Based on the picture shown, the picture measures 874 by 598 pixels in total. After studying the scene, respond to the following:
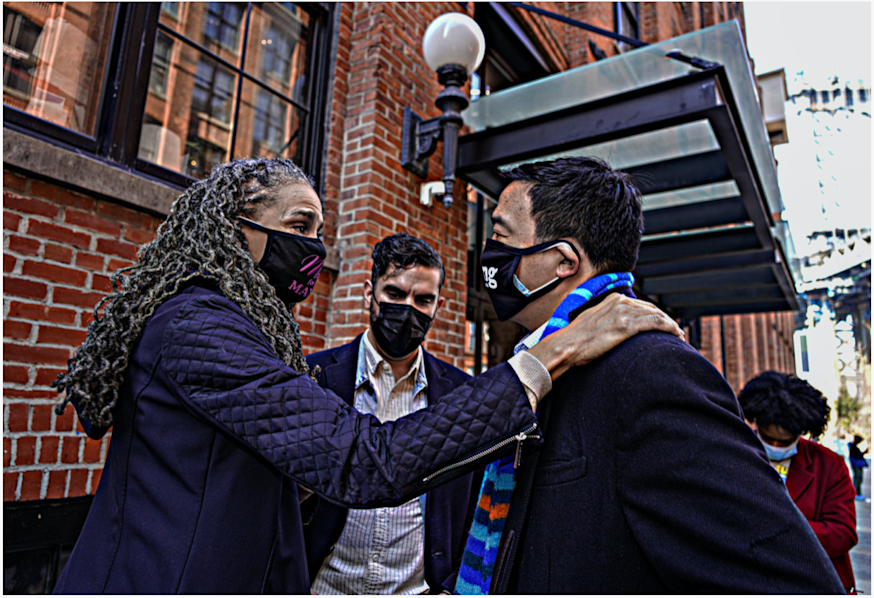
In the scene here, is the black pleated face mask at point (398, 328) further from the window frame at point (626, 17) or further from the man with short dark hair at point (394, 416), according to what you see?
the window frame at point (626, 17)

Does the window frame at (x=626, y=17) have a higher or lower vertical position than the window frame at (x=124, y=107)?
higher

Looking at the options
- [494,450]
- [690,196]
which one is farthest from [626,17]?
[494,450]

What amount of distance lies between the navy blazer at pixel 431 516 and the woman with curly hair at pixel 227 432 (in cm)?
59

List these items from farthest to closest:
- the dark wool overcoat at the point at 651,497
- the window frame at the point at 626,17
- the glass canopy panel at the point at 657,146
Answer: the window frame at the point at 626,17
the glass canopy panel at the point at 657,146
the dark wool overcoat at the point at 651,497

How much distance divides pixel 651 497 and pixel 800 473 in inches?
111

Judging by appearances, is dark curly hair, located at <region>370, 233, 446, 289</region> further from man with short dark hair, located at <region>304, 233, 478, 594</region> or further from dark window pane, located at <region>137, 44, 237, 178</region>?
dark window pane, located at <region>137, 44, 237, 178</region>

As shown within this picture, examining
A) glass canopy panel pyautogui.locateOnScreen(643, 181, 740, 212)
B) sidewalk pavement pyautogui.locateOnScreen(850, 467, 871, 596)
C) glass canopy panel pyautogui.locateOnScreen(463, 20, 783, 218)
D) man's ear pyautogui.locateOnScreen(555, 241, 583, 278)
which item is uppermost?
glass canopy panel pyautogui.locateOnScreen(463, 20, 783, 218)

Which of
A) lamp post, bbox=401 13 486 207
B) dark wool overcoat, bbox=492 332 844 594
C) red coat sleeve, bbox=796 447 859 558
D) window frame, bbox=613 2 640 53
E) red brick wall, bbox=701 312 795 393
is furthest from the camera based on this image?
red brick wall, bbox=701 312 795 393

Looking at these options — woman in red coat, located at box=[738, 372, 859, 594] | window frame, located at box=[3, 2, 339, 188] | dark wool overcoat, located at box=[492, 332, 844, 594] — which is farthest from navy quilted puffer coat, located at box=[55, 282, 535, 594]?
woman in red coat, located at box=[738, 372, 859, 594]

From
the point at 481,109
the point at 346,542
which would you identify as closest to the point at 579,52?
the point at 481,109

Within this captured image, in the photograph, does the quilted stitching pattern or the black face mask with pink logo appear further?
the black face mask with pink logo

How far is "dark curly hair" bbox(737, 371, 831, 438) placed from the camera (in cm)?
316

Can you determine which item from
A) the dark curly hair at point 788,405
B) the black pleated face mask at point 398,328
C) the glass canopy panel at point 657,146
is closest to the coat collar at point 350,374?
the black pleated face mask at point 398,328

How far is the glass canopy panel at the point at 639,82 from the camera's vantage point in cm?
376
